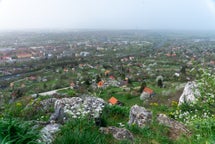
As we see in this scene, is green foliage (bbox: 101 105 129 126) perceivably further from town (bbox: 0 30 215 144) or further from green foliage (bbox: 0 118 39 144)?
green foliage (bbox: 0 118 39 144)

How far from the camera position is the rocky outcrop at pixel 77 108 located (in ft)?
12.5

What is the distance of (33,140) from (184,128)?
227 centimetres

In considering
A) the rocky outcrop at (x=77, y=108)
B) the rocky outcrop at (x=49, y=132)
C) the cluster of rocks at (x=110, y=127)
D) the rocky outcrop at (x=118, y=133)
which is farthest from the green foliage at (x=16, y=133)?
the rocky outcrop at (x=77, y=108)

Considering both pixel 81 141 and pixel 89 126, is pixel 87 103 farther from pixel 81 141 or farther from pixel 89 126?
pixel 81 141

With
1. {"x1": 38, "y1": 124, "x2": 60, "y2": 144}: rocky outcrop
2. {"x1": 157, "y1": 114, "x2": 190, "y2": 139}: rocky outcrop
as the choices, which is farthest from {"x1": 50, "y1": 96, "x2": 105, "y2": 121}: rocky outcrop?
{"x1": 157, "y1": 114, "x2": 190, "y2": 139}: rocky outcrop

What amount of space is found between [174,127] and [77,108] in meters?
1.42

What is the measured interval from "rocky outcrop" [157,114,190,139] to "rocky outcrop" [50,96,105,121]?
930 millimetres

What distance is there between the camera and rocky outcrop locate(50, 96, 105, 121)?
Answer: 150 inches

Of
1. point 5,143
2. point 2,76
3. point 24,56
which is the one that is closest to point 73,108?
point 5,143

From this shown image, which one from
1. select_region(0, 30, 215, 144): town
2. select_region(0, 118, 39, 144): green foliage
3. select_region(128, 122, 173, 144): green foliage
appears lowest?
select_region(0, 30, 215, 144): town

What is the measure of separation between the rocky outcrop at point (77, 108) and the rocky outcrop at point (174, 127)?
0.93 metres

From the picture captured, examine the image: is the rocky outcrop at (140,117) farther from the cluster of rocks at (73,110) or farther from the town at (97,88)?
the cluster of rocks at (73,110)

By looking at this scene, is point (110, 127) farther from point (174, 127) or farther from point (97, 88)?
point (97, 88)

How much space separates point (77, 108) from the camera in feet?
13.4
